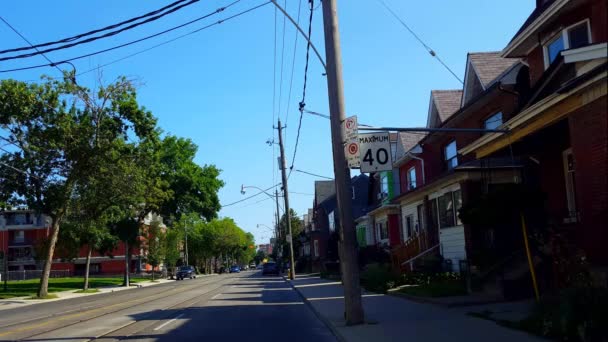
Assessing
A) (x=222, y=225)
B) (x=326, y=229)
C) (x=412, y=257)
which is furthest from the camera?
(x=222, y=225)

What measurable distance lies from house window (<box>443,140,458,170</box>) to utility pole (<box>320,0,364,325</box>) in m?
13.4

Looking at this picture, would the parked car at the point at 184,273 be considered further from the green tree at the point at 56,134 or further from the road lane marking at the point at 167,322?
the road lane marking at the point at 167,322

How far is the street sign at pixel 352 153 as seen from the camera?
13188mm

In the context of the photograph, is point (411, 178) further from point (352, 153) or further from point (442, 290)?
point (352, 153)

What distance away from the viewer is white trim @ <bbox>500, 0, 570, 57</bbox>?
14.7 m

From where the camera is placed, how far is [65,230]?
40.3m

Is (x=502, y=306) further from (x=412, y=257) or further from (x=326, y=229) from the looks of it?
(x=326, y=229)

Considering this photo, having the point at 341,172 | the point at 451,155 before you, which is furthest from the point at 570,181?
the point at 451,155

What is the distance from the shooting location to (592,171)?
11.6m

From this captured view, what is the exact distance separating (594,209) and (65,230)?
36035 millimetres

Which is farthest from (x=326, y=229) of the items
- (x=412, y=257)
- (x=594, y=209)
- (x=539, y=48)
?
(x=594, y=209)

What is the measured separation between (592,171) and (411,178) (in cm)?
2229

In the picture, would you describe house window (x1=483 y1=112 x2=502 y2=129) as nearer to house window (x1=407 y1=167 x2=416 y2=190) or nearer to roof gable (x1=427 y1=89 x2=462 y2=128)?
roof gable (x1=427 y1=89 x2=462 y2=128)

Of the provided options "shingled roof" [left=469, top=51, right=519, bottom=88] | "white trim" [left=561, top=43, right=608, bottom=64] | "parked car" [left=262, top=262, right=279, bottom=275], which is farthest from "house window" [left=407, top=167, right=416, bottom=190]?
"parked car" [left=262, top=262, right=279, bottom=275]
